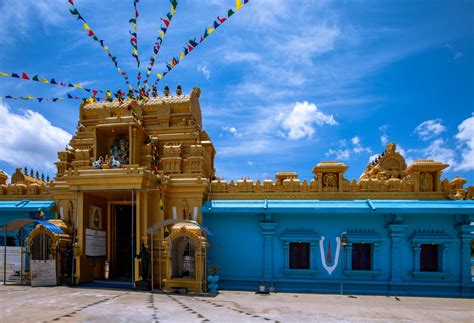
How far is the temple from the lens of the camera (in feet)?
51.8

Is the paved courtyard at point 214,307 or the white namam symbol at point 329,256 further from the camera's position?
the white namam symbol at point 329,256

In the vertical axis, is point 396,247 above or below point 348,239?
below

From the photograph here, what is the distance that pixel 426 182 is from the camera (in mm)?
17094

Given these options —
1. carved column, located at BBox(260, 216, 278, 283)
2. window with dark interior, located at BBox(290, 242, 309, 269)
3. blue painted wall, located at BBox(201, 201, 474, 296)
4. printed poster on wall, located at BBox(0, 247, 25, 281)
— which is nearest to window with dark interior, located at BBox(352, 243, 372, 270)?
blue painted wall, located at BBox(201, 201, 474, 296)

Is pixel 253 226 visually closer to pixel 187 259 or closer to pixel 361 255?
pixel 187 259

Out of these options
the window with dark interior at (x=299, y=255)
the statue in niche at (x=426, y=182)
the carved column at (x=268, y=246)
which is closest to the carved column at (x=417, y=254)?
the statue in niche at (x=426, y=182)

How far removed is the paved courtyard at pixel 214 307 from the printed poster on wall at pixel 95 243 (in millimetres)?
2179

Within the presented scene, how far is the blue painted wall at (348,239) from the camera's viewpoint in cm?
1591

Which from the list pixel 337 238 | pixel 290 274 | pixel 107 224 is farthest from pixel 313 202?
pixel 107 224

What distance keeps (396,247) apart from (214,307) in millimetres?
8876

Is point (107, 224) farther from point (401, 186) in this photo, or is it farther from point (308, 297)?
point (401, 186)

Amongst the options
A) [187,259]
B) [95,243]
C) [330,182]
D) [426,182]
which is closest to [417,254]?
[426,182]

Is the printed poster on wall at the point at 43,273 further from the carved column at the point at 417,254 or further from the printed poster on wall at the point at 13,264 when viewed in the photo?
the carved column at the point at 417,254

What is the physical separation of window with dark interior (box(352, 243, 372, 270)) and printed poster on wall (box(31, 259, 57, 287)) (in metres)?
13.2
